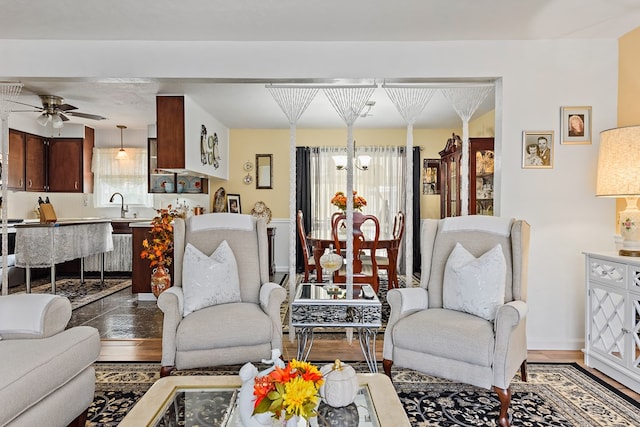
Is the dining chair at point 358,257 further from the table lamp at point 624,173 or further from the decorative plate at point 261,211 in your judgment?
the decorative plate at point 261,211

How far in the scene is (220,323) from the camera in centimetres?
252

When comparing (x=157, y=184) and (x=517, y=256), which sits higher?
(x=157, y=184)

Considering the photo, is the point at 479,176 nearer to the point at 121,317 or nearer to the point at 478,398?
the point at 478,398

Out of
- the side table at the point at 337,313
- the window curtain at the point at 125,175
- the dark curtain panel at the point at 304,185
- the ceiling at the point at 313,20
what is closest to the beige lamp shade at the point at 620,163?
the ceiling at the point at 313,20

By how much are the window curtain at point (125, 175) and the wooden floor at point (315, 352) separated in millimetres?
4109

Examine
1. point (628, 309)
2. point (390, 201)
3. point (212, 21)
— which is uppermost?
point (212, 21)

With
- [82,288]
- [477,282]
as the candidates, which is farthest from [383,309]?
[82,288]

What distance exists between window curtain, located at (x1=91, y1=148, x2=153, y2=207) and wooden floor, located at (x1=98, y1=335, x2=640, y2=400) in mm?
4109

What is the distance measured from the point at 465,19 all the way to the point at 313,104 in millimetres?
2531

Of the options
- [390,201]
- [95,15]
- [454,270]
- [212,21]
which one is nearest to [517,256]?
[454,270]

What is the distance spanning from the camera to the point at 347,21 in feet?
10.1

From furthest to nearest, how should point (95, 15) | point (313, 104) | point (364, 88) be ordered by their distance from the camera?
point (313, 104), point (364, 88), point (95, 15)

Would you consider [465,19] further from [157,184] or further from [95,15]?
[157,184]

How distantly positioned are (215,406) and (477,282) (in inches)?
66.0
